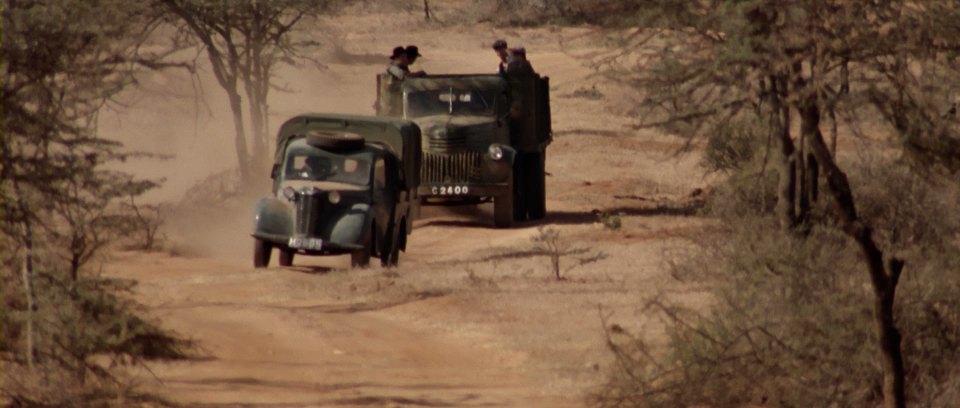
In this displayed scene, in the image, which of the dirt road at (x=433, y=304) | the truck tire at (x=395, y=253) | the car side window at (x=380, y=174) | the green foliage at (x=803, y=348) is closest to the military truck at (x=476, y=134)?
the dirt road at (x=433, y=304)

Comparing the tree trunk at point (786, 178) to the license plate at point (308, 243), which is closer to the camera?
the tree trunk at point (786, 178)

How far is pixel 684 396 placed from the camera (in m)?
11.9

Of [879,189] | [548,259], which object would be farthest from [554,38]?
[879,189]

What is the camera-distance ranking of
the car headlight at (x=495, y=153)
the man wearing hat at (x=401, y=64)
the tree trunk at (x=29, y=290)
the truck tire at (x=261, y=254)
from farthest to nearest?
the man wearing hat at (x=401, y=64) → the car headlight at (x=495, y=153) → the truck tire at (x=261, y=254) → the tree trunk at (x=29, y=290)

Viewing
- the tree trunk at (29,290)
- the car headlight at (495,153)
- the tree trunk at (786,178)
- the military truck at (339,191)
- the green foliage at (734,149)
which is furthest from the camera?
the car headlight at (495,153)

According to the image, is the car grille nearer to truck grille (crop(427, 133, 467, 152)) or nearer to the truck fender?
the truck fender

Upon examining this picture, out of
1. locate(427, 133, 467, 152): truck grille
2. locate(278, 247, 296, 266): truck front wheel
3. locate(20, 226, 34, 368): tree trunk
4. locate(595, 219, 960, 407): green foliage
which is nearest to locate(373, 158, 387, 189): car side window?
locate(278, 247, 296, 266): truck front wheel

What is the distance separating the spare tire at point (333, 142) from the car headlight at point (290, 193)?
2.38ft

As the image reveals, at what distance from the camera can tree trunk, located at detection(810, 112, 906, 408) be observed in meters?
10.7

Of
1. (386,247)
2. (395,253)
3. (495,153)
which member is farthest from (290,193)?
(495,153)

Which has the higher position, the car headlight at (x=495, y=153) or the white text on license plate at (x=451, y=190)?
the car headlight at (x=495, y=153)

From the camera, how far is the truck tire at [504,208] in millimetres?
26125

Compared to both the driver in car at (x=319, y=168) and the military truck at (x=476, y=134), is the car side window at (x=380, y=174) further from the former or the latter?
the military truck at (x=476, y=134)

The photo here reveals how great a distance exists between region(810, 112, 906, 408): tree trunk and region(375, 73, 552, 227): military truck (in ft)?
49.5
